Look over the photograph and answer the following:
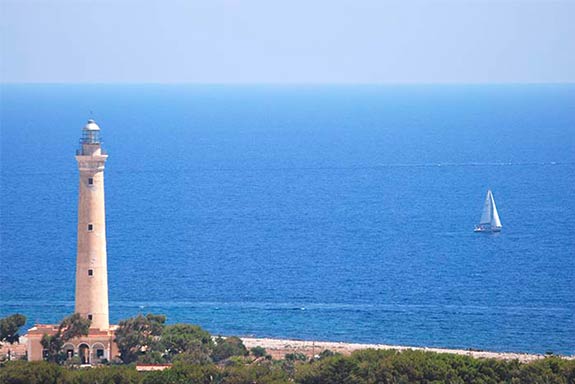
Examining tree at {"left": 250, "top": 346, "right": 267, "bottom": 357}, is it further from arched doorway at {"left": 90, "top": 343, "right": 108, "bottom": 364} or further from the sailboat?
the sailboat

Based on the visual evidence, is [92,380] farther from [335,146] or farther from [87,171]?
[335,146]

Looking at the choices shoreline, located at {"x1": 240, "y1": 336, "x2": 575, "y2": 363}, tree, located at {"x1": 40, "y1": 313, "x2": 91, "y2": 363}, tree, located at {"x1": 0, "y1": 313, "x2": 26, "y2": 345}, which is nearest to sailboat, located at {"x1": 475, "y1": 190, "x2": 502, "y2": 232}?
shoreline, located at {"x1": 240, "y1": 336, "x2": 575, "y2": 363}

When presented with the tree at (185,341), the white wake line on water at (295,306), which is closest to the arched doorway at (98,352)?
the tree at (185,341)

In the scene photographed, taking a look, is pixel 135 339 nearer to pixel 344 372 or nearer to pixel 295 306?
pixel 344 372

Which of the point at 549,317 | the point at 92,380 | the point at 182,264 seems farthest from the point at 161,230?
the point at 92,380

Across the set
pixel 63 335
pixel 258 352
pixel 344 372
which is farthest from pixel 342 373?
pixel 63 335
